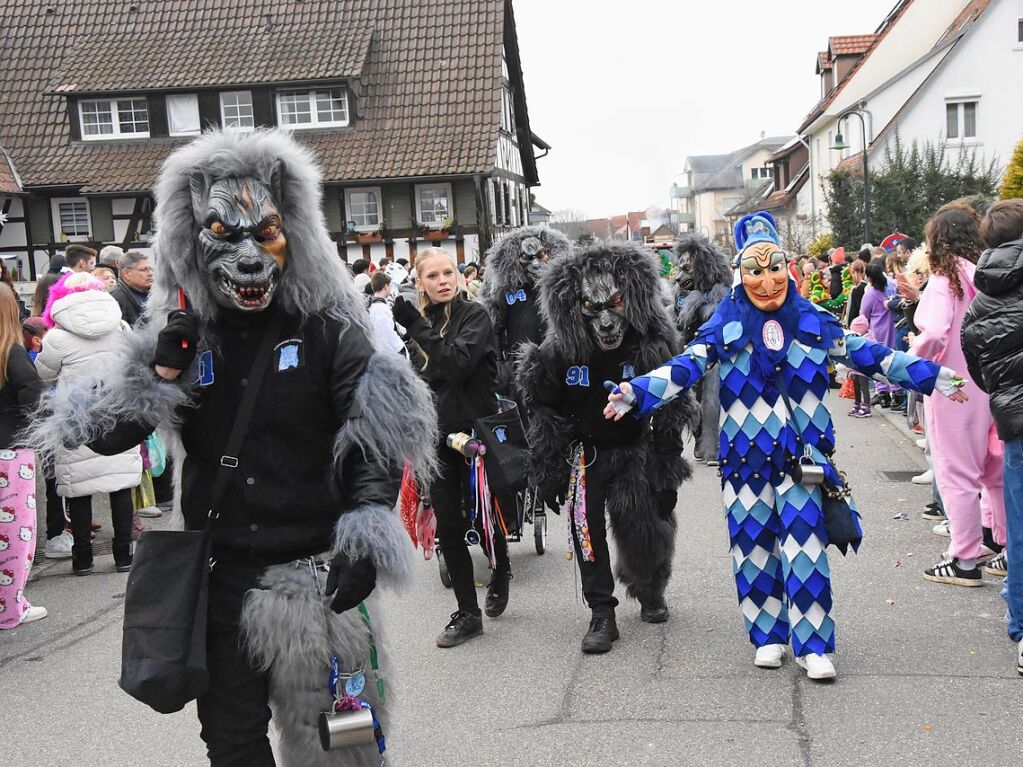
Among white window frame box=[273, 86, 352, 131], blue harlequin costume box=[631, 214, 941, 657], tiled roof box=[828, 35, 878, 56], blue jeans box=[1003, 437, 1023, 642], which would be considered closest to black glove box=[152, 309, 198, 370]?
blue harlequin costume box=[631, 214, 941, 657]

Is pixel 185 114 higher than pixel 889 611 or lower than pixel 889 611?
higher

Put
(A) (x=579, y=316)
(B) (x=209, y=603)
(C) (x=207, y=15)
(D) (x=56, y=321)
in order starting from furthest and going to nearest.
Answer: (C) (x=207, y=15) → (D) (x=56, y=321) → (A) (x=579, y=316) → (B) (x=209, y=603)

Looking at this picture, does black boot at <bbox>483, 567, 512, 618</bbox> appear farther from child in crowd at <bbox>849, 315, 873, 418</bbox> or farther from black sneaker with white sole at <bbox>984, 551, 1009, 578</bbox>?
child in crowd at <bbox>849, 315, 873, 418</bbox>

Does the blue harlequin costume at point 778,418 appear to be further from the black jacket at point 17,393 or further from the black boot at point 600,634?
the black jacket at point 17,393

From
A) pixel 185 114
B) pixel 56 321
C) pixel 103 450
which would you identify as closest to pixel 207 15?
pixel 185 114

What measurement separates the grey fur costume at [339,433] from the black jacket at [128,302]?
608 centimetres

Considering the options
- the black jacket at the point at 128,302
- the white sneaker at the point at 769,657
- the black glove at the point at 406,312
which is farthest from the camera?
the black jacket at the point at 128,302

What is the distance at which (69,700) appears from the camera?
543cm

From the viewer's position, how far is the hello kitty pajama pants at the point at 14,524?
6633 millimetres

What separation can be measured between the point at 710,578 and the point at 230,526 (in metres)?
4.28

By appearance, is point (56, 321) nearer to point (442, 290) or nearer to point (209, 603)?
point (442, 290)

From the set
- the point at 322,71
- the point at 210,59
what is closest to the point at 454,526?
the point at 322,71

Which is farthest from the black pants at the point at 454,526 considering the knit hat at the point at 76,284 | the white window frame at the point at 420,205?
the white window frame at the point at 420,205

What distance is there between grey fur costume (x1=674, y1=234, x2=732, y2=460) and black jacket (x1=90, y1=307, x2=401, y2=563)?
7041mm
